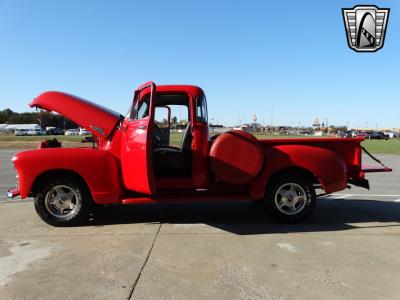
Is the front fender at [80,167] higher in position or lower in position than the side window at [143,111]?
lower

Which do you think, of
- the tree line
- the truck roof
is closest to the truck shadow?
the truck roof

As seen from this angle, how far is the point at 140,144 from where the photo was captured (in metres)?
5.67

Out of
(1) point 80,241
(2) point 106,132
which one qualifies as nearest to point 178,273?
(1) point 80,241

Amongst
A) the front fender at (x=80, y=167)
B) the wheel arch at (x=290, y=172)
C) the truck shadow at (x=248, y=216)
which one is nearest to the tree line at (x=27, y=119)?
the truck shadow at (x=248, y=216)

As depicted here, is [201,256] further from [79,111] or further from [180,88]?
[79,111]

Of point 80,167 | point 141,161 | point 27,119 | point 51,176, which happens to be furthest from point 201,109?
point 27,119

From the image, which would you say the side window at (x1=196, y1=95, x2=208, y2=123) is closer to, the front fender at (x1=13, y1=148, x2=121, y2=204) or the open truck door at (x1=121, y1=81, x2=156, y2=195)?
the open truck door at (x1=121, y1=81, x2=156, y2=195)

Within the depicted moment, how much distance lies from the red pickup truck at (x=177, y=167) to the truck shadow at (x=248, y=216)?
1.21 feet

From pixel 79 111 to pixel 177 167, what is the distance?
179cm

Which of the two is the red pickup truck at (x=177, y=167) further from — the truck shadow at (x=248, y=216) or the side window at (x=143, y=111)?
the truck shadow at (x=248, y=216)

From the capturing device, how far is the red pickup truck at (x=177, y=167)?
19.8 ft

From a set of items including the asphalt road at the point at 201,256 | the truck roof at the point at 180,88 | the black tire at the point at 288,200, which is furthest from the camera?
the truck roof at the point at 180,88

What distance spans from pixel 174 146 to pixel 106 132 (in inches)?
43.4

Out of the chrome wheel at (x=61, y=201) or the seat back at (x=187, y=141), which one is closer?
the chrome wheel at (x=61, y=201)
